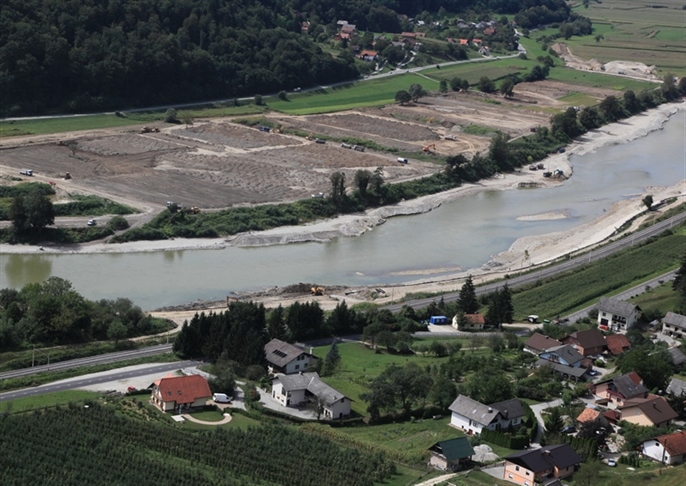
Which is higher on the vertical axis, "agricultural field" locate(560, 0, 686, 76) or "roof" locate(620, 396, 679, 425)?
"agricultural field" locate(560, 0, 686, 76)

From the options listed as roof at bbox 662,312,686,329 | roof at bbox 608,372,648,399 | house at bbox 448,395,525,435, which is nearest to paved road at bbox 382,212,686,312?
roof at bbox 662,312,686,329

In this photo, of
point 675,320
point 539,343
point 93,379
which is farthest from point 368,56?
point 93,379

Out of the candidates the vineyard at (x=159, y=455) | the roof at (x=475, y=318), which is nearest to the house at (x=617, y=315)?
the roof at (x=475, y=318)

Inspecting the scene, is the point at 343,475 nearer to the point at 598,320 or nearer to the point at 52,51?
the point at 598,320

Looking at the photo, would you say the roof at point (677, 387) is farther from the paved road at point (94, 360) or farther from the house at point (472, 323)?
the paved road at point (94, 360)

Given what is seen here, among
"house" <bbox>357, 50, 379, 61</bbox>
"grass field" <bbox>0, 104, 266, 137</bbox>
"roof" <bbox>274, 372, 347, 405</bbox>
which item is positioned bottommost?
"roof" <bbox>274, 372, 347, 405</bbox>

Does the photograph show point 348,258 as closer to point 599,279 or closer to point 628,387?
point 599,279

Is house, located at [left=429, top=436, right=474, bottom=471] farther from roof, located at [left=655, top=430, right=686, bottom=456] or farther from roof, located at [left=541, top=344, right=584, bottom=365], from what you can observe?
roof, located at [left=541, top=344, right=584, bottom=365]
